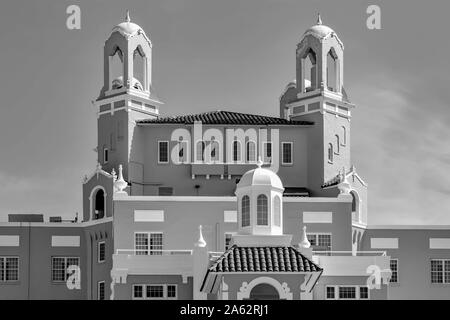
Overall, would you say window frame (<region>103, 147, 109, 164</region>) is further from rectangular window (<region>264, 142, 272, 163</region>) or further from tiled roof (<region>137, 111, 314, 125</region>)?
rectangular window (<region>264, 142, 272, 163</region>)

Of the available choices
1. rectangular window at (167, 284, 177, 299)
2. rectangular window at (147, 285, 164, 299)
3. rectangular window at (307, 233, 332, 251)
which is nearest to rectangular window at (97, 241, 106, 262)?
rectangular window at (147, 285, 164, 299)

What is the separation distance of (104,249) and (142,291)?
15211mm

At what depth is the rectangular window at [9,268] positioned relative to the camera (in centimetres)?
12888

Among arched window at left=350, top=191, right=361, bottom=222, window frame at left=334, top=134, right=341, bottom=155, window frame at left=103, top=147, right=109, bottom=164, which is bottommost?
arched window at left=350, top=191, right=361, bottom=222

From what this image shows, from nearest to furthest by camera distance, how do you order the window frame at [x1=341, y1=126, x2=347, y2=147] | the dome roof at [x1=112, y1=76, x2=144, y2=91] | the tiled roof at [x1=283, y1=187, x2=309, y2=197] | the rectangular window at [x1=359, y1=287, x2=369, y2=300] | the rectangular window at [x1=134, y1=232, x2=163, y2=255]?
the rectangular window at [x1=359, y1=287, x2=369, y2=300]
the rectangular window at [x1=134, y1=232, x2=163, y2=255]
the tiled roof at [x1=283, y1=187, x2=309, y2=197]
the dome roof at [x1=112, y1=76, x2=144, y2=91]
the window frame at [x1=341, y1=126, x2=347, y2=147]

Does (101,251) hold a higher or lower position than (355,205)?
lower

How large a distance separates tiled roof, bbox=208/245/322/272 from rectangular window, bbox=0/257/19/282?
30750mm

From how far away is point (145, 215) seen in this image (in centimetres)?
12062

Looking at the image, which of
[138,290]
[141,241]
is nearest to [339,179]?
[141,241]

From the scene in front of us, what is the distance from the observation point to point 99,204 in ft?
428

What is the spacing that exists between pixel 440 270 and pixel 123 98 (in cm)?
2859

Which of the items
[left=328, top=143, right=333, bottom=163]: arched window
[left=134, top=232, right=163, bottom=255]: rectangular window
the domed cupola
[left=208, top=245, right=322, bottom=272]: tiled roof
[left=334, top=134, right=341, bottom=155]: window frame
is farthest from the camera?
[left=334, top=134, right=341, bottom=155]: window frame

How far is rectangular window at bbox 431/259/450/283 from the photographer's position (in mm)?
129500

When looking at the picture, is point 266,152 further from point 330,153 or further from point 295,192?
point 330,153
